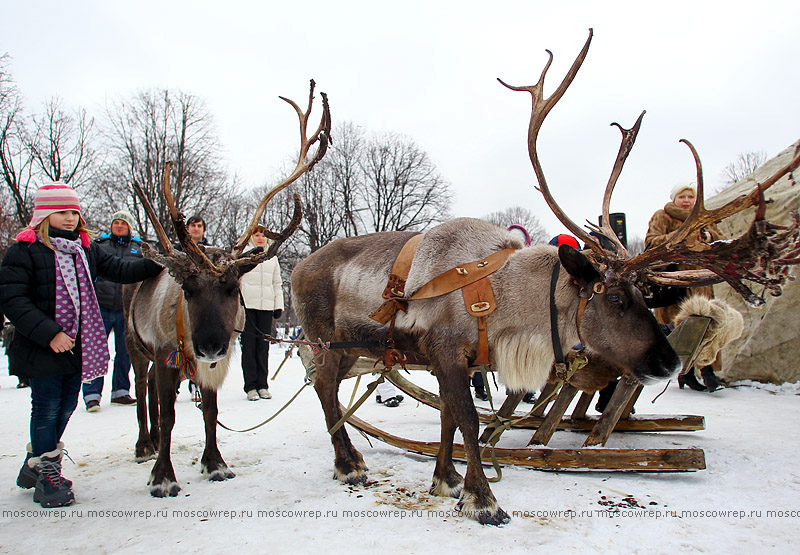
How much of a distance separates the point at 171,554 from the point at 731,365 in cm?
778

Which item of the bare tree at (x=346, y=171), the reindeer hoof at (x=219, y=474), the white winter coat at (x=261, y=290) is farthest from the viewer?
the bare tree at (x=346, y=171)

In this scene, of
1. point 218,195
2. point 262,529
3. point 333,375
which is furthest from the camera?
point 218,195

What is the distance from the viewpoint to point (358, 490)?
3.85 metres

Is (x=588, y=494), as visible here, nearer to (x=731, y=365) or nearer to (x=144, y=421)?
(x=144, y=421)

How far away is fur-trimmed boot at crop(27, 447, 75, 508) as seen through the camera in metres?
3.52

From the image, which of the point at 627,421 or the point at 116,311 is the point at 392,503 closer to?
the point at 627,421

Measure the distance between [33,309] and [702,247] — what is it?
4634mm

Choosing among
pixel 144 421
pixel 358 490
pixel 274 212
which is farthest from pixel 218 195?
pixel 358 490

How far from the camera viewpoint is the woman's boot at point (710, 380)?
23.4ft

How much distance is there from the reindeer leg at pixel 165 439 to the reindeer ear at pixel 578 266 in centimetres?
329

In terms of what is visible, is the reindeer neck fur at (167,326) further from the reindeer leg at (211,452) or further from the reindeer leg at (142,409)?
the reindeer leg at (142,409)

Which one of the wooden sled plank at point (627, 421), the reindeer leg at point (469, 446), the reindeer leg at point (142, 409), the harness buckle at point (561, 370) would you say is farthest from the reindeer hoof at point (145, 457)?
the harness buckle at point (561, 370)

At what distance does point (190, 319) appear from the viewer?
3842mm

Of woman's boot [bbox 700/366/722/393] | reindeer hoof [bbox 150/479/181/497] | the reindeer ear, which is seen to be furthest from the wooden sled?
woman's boot [bbox 700/366/722/393]
